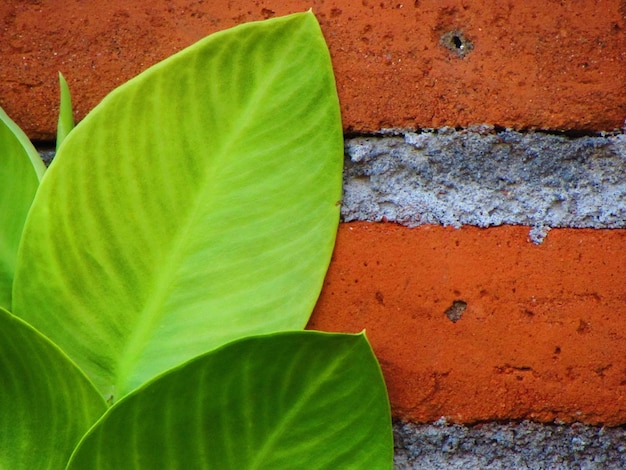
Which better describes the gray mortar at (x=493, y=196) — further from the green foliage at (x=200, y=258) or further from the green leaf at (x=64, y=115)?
the green leaf at (x=64, y=115)

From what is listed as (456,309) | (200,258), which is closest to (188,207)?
(200,258)

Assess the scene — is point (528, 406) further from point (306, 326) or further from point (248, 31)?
point (248, 31)

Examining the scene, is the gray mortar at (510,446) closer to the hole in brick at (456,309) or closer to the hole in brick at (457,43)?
the hole in brick at (456,309)

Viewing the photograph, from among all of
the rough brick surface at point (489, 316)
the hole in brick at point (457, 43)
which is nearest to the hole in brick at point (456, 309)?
the rough brick surface at point (489, 316)

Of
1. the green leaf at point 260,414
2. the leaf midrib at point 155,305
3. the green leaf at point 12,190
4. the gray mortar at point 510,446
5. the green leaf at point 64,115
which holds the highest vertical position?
the green leaf at point 64,115

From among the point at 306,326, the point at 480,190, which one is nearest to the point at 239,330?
the point at 306,326

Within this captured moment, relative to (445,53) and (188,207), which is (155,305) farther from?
(445,53)

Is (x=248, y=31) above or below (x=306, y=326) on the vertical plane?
above

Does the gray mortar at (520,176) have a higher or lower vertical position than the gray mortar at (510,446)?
higher
